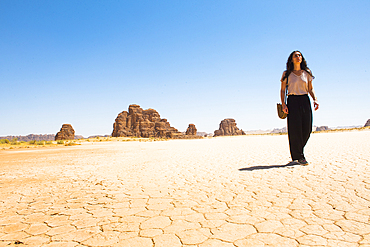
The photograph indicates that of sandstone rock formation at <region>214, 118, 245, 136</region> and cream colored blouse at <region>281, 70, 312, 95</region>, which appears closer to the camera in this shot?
cream colored blouse at <region>281, 70, 312, 95</region>

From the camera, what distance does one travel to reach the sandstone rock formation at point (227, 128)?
387ft

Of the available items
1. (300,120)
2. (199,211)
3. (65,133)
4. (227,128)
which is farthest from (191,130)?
(199,211)

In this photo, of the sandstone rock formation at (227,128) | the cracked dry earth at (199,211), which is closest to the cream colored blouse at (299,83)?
the cracked dry earth at (199,211)

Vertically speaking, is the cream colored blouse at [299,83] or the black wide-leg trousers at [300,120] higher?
the cream colored blouse at [299,83]

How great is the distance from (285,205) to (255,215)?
1.74ft

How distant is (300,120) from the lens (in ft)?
16.0

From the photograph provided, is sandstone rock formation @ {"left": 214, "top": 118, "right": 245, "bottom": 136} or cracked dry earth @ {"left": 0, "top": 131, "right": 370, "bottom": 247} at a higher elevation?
sandstone rock formation @ {"left": 214, "top": 118, "right": 245, "bottom": 136}

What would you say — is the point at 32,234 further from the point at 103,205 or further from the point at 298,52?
the point at 298,52

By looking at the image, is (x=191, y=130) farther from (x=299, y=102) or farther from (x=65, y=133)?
(x=299, y=102)

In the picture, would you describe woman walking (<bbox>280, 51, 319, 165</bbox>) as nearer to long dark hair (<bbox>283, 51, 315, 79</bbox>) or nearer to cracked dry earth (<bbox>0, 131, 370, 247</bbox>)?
long dark hair (<bbox>283, 51, 315, 79</bbox>)

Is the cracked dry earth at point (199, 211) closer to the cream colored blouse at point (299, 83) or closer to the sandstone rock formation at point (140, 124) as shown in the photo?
the cream colored blouse at point (299, 83)

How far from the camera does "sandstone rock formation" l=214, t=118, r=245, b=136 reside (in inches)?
4643

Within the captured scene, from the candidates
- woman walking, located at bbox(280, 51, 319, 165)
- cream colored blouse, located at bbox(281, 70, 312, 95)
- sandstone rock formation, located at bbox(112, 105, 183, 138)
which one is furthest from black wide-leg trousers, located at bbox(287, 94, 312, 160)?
sandstone rock formation, located at bbox(112, 105, 183, 138)

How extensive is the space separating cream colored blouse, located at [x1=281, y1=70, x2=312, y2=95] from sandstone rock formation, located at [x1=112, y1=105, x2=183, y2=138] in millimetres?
75606
